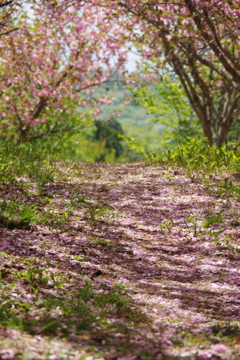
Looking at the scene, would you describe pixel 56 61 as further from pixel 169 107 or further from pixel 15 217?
pixel 15 217

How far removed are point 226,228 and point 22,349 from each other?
4.06m

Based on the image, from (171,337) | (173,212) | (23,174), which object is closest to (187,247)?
(173,212)

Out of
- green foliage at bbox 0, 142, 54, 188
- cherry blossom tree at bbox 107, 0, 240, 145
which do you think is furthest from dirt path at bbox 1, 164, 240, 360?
cherry blossom tree at bbox 107, 0, 240, 145

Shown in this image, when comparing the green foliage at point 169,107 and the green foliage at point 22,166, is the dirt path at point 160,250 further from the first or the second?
the green foliage at point 169,107

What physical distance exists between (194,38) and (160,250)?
6.43 metres

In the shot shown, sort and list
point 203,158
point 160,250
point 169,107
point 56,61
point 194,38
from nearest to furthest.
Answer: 1. point 160,250
2. point 203,158
3. point 194,38
4. point 56,61
5. point 169,107

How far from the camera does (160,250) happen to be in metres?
5.51

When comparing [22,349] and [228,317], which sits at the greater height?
[22,349]

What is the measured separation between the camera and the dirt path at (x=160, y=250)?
3.18 metres

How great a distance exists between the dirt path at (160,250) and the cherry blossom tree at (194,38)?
3.08 meters

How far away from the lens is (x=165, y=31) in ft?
36.0

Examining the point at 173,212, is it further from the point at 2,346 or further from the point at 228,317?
the point at 2,346

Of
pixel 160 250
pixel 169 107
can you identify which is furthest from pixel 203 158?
pixel 169 107

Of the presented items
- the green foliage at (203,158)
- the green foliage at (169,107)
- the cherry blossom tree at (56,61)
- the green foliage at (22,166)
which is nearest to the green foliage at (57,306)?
the green foliage at (22,166)
